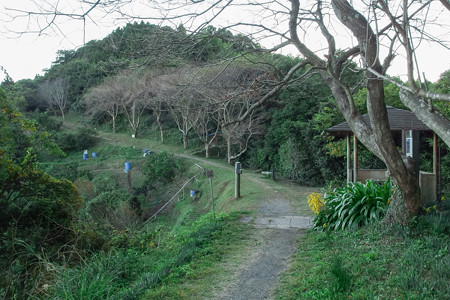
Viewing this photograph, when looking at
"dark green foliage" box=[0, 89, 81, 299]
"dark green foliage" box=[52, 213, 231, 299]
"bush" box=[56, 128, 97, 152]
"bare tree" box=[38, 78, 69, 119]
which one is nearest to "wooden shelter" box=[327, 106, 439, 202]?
"dark green foliage" box=[52, 213, 231, 299]

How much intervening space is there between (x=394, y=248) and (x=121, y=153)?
3092cm

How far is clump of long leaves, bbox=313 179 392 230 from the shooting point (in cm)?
716

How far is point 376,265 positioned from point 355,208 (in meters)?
2.66

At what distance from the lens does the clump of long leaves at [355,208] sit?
7157 mm

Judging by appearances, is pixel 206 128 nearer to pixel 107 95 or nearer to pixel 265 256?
pixel 107 95

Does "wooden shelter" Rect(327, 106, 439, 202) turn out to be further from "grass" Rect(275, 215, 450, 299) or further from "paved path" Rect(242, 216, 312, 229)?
"paved path" Rect(242, 216, 312, 229)

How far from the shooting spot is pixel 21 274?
6.37 metres

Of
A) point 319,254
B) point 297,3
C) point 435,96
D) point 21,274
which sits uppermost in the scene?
point 297,3

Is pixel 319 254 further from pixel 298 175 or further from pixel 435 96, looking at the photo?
pixel 298 175

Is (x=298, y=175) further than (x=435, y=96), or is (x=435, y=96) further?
(x=298, y=175)

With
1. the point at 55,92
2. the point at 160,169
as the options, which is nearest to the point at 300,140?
the point at 160,169

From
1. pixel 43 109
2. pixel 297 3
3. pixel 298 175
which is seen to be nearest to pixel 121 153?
pixel 298 175

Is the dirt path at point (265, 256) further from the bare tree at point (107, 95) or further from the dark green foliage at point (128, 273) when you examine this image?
the bare tree at point (107, 95)

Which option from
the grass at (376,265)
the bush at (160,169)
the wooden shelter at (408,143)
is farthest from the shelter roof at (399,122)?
the bush at (160,169)
